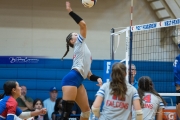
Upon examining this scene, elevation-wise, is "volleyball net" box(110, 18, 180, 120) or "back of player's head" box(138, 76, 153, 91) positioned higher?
"volleyball net" box(110, 18, 180, 120)

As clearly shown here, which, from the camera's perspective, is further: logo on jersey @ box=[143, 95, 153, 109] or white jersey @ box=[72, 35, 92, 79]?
logo on jersey @ box=[143, 95, 153, 109]

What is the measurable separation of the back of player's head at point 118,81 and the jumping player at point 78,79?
1.18 metres

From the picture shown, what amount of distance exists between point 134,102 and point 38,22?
20.1 ft

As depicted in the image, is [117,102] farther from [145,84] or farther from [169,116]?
[169,116]

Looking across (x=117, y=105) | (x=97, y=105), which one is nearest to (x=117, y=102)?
(x=117, y=105)

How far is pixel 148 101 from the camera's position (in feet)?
17.8

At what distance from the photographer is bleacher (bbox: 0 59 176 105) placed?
9383 millimetres

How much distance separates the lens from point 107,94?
3.99 meters

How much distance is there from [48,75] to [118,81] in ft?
18.6

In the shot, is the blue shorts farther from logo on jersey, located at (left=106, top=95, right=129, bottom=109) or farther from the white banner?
the white banner

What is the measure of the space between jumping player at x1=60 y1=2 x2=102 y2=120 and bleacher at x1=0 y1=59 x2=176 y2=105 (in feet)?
13.9

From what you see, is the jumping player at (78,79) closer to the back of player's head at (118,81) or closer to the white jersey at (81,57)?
the white jersey at (81,57)

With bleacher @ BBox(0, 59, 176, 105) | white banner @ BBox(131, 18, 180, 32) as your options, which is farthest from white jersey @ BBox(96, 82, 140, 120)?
bleacher @ BBox(0, 59, 176, 105)

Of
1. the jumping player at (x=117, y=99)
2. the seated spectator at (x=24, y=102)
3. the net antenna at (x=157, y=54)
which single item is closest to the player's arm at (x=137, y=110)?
the jumping player at (x=117, y=99)
